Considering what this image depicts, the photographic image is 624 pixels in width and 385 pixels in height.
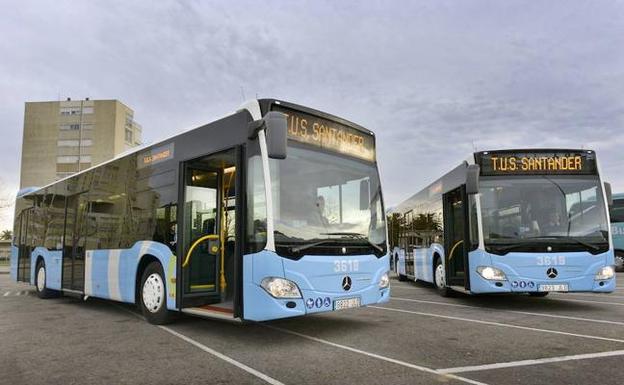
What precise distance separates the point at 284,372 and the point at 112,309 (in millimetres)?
6816

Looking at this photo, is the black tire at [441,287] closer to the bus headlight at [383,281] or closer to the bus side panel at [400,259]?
the bus side panel at [400,259]

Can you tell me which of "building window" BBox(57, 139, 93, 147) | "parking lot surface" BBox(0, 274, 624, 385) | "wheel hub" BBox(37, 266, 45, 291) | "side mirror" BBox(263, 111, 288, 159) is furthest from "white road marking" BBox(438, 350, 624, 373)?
"building window" BBox(57, 139, 93, 147)

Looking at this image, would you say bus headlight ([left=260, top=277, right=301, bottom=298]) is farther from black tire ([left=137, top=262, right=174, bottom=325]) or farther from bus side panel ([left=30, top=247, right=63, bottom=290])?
bus side panel ([left=30, top=247, right=63, bottom=290])

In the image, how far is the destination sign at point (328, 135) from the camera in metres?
6.78

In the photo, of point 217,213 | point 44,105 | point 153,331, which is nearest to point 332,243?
point 217,213

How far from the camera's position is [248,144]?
658cm

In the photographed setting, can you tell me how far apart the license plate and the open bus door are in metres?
1.78

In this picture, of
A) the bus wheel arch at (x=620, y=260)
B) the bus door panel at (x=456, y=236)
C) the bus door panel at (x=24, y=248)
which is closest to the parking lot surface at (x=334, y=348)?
the bus door panel at (x=456, y=236)

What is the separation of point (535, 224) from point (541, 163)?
1281 mm

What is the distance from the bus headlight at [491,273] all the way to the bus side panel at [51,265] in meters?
9.41

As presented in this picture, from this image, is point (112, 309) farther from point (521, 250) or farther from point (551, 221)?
point (551, 221)

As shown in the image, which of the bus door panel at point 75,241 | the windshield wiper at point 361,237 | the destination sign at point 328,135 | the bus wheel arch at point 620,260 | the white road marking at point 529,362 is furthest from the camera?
the bus wheel arch at point 620,260

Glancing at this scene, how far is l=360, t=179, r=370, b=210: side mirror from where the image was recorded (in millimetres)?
7373

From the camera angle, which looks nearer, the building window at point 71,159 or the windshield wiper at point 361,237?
the windshield wiper at point 361,237
